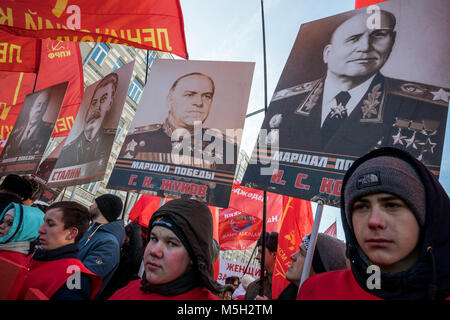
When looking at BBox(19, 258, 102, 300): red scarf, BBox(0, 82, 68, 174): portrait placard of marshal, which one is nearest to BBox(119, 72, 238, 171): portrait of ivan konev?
BBox(19, 258, 102, 300): red scarf

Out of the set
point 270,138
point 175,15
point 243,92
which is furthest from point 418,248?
point 175,15

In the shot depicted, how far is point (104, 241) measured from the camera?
9.34 feet

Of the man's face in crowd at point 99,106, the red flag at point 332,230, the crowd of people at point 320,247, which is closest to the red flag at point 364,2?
the crowd of people at point 320,247

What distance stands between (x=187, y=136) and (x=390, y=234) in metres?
2.60

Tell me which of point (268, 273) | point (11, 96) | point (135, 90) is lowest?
point (268, 273)

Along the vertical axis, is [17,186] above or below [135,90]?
below

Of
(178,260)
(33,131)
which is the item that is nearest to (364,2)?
(178,260)

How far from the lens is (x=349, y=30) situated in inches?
118

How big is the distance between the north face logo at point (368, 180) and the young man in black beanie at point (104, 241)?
2.24 meters

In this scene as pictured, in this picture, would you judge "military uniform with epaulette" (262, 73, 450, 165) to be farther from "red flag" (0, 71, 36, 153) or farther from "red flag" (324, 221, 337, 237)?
"red flag" (324, 221, 337, 237)

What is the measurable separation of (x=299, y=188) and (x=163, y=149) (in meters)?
1.76

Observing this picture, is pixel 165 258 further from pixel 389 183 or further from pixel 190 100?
pixel 190 100

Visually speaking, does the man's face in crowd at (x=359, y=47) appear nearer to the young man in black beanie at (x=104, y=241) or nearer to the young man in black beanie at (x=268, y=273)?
the young man in black beanie at (x=268, y=273)

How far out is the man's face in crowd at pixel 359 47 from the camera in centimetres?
271
